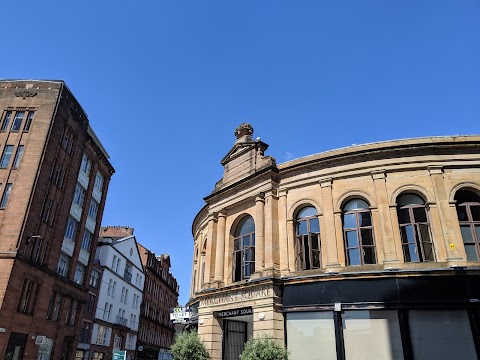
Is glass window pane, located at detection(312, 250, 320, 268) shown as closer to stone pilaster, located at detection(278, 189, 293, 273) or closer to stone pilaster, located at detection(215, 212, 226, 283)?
stone pilaster, located at detection(278, 189, 293, 273)

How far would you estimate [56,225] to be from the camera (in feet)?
99.2

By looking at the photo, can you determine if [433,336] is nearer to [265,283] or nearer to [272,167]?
[265,283]

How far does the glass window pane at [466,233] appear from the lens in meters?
15.4

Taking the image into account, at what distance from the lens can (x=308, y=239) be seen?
17688mm

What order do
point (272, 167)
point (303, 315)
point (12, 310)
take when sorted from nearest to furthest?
1. point (303, 315)
2. point (272, 167)
3. point (12, 310)

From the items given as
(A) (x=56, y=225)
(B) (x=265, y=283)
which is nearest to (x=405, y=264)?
(B) (x=265, y=283)

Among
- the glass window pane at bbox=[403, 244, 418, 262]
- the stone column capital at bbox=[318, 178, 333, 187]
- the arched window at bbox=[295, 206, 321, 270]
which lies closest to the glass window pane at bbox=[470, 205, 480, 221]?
the glass window pane at bbox=[403, 244, 418, 262]

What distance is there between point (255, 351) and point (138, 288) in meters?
40.9

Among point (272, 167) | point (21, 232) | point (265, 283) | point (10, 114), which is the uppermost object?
point (10, 114)

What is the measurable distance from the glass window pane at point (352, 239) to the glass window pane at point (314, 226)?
1.42 meters

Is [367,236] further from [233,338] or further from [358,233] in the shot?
[233,338]

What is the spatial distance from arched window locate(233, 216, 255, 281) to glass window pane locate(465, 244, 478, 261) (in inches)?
387

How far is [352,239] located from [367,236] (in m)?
0.67

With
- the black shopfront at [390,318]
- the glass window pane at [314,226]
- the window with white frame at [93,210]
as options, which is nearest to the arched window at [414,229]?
the black shopfront at [390,318]
